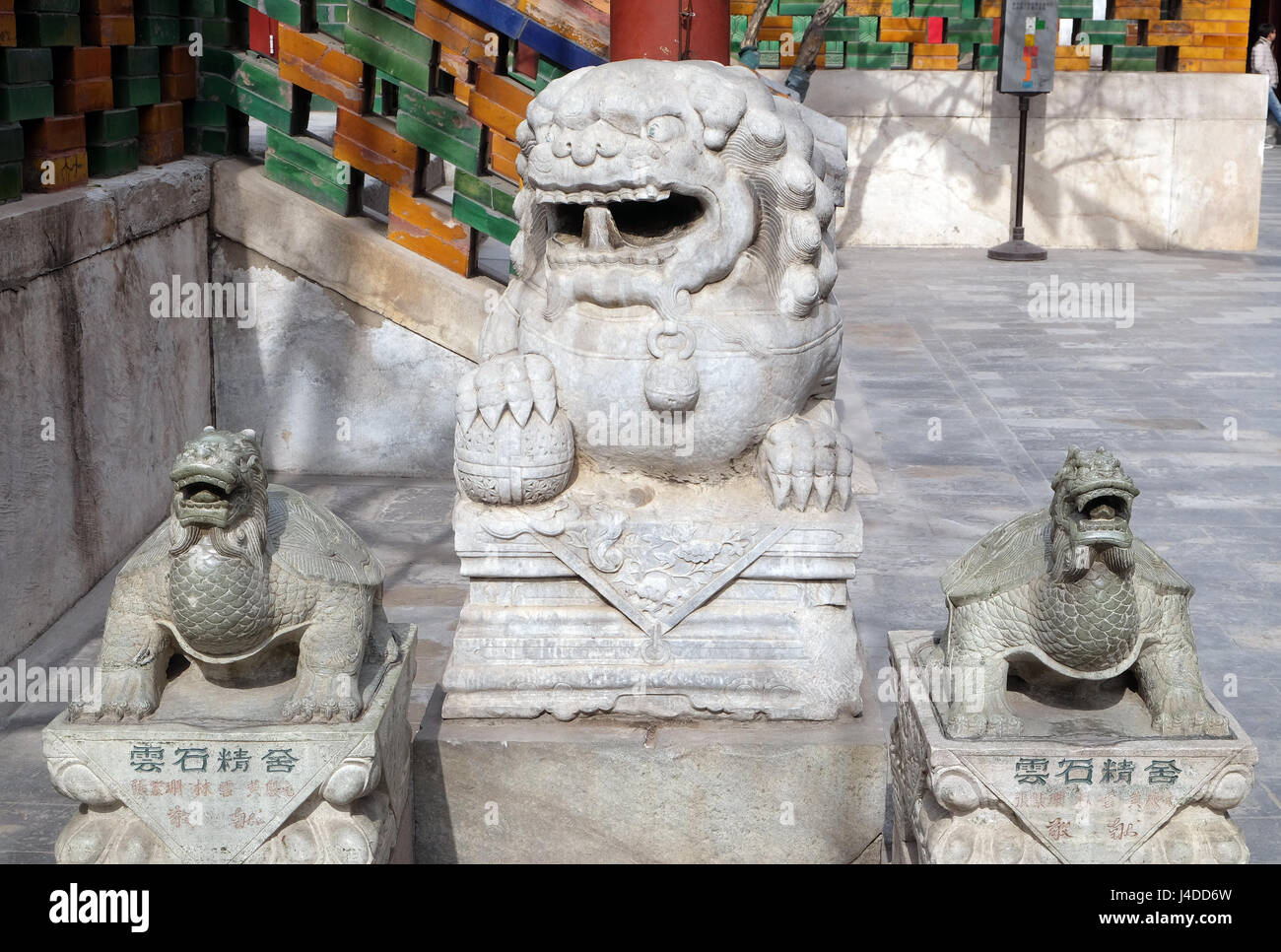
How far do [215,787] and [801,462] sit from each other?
1414mm

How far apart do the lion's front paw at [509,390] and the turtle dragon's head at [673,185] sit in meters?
0.15

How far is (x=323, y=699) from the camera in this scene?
2934 millimetres

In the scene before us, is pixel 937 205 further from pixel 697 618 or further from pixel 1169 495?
pixel 697 618

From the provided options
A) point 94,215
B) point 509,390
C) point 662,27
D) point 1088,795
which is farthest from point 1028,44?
point 1088,795

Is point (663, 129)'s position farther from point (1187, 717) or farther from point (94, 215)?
point (94, 215)

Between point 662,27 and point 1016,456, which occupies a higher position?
point 662,27

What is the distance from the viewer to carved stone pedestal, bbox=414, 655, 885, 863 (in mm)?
3346

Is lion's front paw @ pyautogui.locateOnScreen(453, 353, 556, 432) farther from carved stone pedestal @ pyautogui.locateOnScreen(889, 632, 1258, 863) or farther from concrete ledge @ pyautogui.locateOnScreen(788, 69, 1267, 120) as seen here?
concrete ledge @ pyautogui.locateOnScreen(788, 69, 1267, 120)

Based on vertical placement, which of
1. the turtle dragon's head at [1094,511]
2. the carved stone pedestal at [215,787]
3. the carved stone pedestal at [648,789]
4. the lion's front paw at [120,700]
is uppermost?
the turtle dragon's head at [1094,511]

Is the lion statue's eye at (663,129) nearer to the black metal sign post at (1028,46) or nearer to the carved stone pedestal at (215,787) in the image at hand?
the carved stone pedestal at (215,787)

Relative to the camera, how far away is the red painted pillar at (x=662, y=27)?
628cm

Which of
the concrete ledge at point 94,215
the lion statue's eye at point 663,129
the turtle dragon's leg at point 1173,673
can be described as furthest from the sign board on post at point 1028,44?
the turtle dragon's leg at point 1173,673

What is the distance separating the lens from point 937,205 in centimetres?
1286

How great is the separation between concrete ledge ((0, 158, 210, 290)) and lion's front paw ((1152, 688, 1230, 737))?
12.1ft
